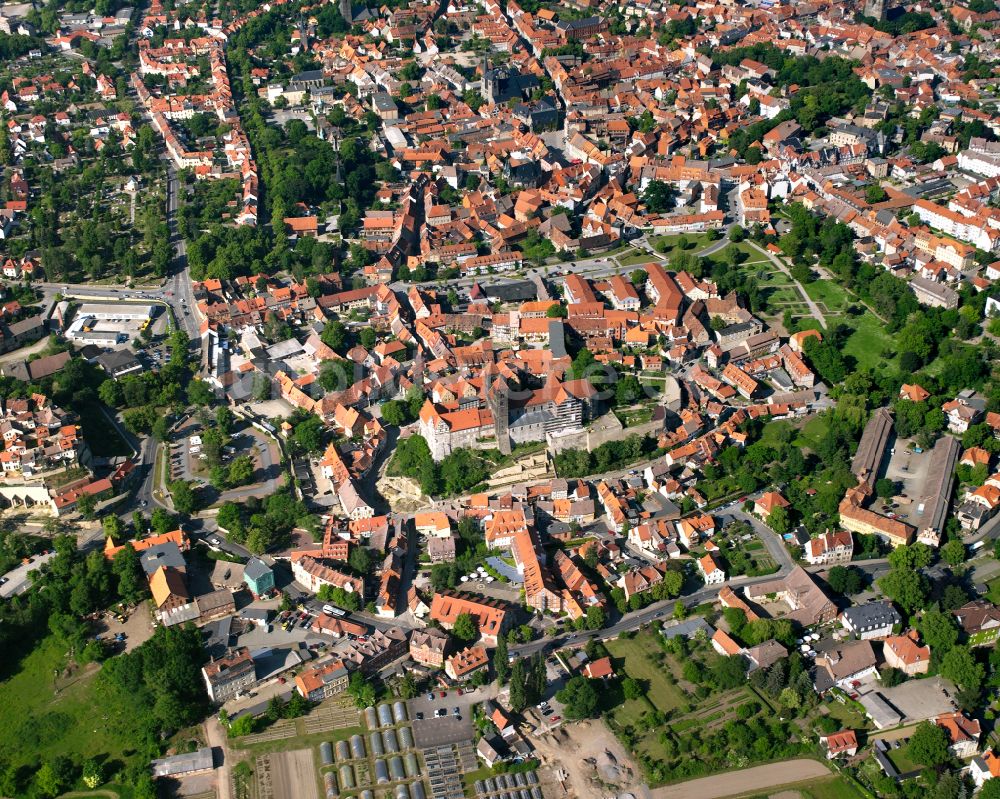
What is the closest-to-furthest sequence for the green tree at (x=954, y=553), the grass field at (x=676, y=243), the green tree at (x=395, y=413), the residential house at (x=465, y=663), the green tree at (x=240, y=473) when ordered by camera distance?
1. the residential house at (x=465, y=663)
2. the green tree at (x=954, y=553)
3. the green tree at (x=240, y=473)
4. the green tree at (x=395, y=413)
5. the grass field at (x=676, y=243)

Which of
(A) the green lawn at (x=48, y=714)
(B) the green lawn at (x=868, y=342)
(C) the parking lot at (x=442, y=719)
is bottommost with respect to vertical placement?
(B) the green lawn at (x=868, y=342)

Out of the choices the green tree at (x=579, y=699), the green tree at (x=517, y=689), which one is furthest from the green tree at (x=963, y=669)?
the green tree at (x=517, y=689)

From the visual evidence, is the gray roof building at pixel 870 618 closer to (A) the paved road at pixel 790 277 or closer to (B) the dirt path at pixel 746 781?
(B) the dirt path at pixel 746 781

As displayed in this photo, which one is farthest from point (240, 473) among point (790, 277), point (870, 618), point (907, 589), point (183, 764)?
point (790, 277)

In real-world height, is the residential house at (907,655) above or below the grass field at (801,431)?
above

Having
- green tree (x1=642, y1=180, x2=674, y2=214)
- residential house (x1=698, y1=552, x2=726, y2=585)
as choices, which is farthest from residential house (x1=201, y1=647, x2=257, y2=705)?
green tree (x1=642, y1=180, x2=674, y2=214)

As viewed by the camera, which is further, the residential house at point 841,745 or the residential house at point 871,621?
the residential house at point 871,621

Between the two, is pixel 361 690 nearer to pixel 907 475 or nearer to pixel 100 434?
pixel 100 434
